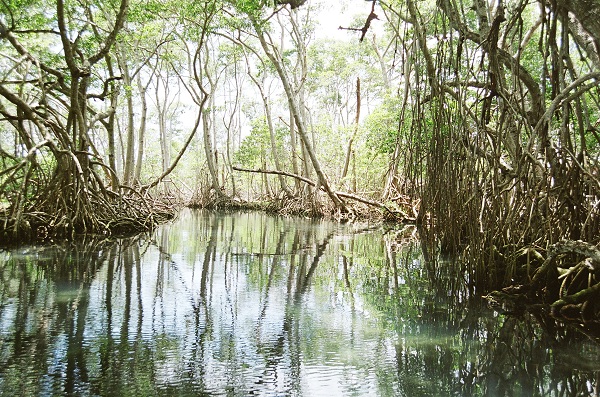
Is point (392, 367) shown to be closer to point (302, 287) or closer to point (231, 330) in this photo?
point (231, 330)

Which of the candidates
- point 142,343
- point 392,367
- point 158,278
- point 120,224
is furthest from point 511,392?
point 120,224

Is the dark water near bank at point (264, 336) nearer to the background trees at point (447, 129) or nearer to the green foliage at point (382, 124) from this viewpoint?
the background trees at point (447, 129)

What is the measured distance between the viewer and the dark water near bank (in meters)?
2.02

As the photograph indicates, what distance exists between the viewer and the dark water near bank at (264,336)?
79.4 inches

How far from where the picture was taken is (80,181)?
6.14m

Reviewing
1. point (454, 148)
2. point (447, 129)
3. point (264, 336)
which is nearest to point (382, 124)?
point (447, 129)

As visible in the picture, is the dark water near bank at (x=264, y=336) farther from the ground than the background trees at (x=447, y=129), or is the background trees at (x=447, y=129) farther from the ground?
the background trees at (x=447, y=129)

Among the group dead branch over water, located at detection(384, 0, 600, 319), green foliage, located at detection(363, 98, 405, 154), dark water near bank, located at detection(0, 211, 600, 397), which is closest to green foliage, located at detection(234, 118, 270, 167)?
green foliage, located at detection(363, 98, 405, 154)

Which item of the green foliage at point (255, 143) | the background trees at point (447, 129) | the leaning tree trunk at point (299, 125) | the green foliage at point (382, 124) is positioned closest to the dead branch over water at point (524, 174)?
the background trees at point (447, 129)

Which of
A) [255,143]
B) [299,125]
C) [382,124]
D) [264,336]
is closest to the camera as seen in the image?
[264,336]

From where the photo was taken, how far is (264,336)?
2619 millimetres

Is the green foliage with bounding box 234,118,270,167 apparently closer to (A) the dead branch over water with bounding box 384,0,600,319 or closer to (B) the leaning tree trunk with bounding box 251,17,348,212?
(B) the leaning tree trunk with bounding box 251,17,348,212

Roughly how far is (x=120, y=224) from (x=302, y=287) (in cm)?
465

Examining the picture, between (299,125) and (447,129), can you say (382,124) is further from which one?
(447,129)
